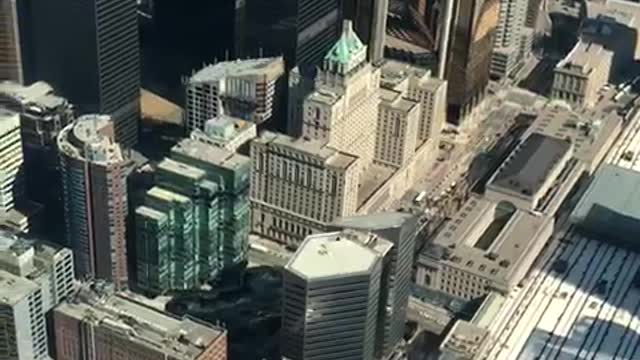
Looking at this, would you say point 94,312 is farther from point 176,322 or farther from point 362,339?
point 362,339

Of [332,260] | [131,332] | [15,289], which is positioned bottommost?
[131,332]

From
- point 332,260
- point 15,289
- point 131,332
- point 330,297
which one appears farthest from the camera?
point 15,289

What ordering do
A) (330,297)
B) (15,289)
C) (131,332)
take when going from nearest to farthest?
(330,297) < (131,332) < (15,289)

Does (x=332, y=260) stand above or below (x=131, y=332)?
above

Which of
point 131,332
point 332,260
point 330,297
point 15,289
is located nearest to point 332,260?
point 332,260

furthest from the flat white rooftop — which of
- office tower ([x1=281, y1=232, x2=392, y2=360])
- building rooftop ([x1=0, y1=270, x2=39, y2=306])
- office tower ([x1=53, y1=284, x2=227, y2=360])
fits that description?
building rooftop ([x1=0, y1=270, x2=39, y2=306])

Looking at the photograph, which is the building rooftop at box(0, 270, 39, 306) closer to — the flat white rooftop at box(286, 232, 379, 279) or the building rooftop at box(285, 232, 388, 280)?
the building rooftop at box(285, 232, 388, 280)

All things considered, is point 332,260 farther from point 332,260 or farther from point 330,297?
point 330,297
